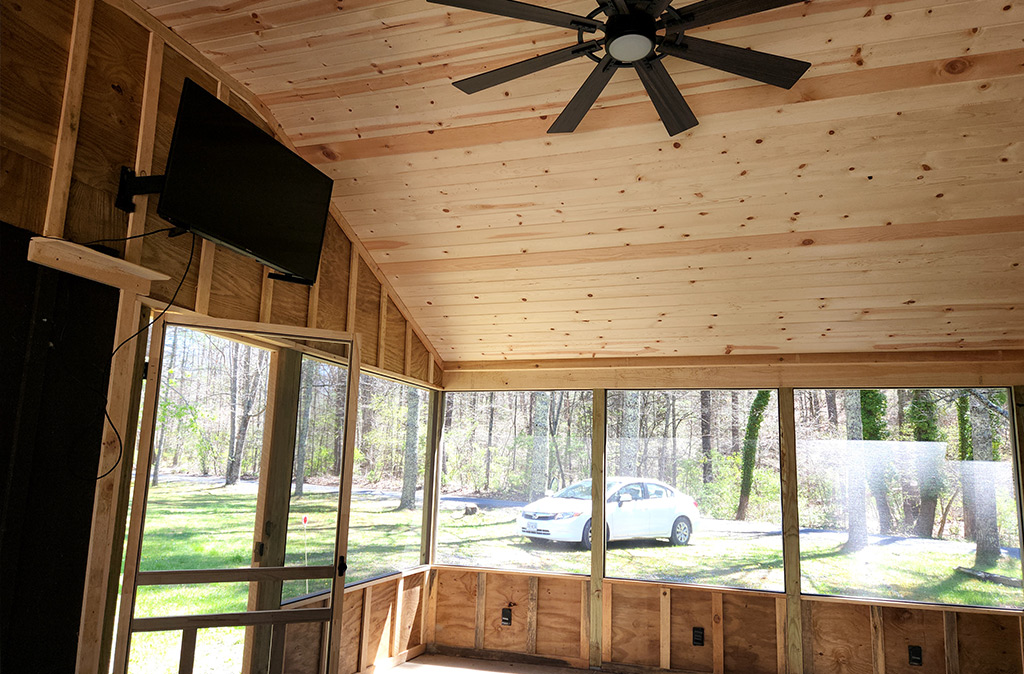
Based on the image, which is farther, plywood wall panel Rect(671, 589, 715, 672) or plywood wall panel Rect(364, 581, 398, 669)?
plywood wall panel Rect(671, 589, 715, 672)

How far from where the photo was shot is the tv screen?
2639 millimetres

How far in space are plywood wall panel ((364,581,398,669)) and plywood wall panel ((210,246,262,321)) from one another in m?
2.38

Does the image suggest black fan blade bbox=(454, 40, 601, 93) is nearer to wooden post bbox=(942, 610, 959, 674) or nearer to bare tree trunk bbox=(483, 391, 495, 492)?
bare tree trunk bbox=(483, 391, 495, 492)

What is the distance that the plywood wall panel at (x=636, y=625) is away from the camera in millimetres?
5172

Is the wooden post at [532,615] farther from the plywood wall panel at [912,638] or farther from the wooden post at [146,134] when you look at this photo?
the wooden post at [146,134]

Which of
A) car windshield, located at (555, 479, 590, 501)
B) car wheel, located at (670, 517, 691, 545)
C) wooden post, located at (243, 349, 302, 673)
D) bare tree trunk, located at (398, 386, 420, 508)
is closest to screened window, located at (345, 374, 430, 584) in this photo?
bare tree trunk, located at (398, 386, 420, 508)

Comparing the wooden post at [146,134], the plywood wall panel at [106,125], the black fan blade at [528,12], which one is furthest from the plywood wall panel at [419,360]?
the black fan blade at [528,12]

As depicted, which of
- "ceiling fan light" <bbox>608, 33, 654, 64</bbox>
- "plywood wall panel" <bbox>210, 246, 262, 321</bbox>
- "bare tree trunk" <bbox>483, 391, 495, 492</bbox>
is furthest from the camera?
"bare tree trunk" <bbox>483, 391, 495, 492</bbox>

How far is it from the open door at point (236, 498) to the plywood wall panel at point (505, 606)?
2.33 m

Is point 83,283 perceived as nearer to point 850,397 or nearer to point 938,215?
point 938,215

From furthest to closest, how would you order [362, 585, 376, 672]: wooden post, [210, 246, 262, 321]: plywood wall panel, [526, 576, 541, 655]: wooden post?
1. [526, 576, 541, 655]: wooden post
2. [362, 585, 376, 672]: wooden post
3. [210, 246, 262, 321]: plywood wall panel

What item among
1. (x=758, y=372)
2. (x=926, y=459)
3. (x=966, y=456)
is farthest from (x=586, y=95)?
(x=966, y=456)

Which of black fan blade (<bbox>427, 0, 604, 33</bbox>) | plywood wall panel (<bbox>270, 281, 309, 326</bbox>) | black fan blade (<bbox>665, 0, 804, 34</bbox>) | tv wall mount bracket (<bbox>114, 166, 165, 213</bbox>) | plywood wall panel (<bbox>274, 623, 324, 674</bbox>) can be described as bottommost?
plywood wall panel (<bbox>274, 623, 324, 674</bbox>)

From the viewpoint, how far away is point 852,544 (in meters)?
4.91
